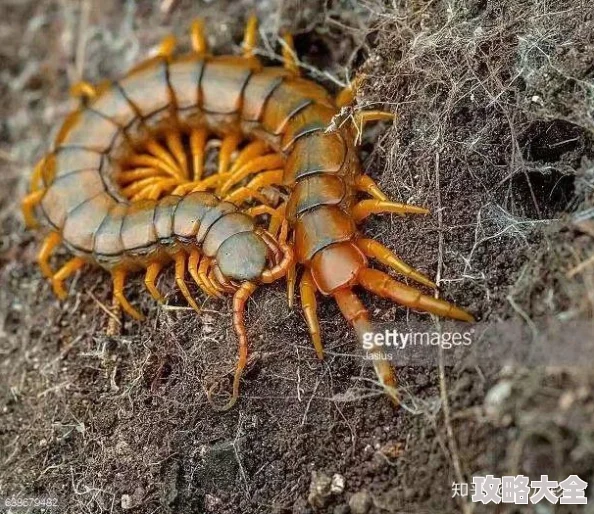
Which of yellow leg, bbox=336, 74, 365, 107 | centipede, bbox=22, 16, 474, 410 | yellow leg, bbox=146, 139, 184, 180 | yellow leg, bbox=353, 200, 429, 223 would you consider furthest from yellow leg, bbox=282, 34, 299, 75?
yellow leg, bbox=353, 200, 429, 223

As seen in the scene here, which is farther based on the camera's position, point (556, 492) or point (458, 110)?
point (458, 110)

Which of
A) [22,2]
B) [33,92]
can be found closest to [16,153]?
[33,92]

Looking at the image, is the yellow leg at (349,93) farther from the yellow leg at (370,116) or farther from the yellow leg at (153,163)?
the yellow leg at (153,163)

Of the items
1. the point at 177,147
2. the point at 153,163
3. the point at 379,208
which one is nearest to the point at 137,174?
the point at 153,163

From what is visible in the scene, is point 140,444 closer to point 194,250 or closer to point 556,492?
point 194,250

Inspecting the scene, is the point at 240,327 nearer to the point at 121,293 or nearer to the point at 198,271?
the point at 198,271
